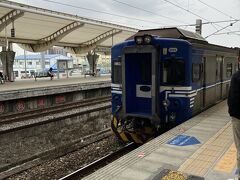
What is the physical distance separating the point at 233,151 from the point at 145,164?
6.28 ft

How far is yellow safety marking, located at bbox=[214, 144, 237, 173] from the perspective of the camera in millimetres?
4977

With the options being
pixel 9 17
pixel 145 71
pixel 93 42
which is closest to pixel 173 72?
pixel 145 71

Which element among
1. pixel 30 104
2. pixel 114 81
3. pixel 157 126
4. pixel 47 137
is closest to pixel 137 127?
pixel 157 126

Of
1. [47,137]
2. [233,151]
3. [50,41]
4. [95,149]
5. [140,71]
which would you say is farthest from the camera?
[50,41]

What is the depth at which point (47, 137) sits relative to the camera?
38.2ft

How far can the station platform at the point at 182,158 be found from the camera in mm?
4785

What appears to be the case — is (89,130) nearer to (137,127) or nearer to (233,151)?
(137,127)

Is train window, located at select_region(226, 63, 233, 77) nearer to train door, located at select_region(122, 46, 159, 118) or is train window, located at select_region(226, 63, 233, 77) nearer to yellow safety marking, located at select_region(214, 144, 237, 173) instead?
train door, located at select_region(122, 46, 159, 118)

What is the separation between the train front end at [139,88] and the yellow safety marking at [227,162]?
2476 millimetres

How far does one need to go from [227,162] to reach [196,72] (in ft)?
12.6

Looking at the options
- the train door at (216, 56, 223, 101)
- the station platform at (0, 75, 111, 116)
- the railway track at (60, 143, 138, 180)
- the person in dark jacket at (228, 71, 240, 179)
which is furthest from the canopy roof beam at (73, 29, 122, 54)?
the person in dark jacket at (228, 71, 240, 179)

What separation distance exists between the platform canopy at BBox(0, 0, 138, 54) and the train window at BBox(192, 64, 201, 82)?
1450 centimetres

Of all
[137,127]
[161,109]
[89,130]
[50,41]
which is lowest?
[89,130]

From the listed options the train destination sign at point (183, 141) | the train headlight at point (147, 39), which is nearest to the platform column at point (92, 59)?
the train headlight at point (147, 39)
